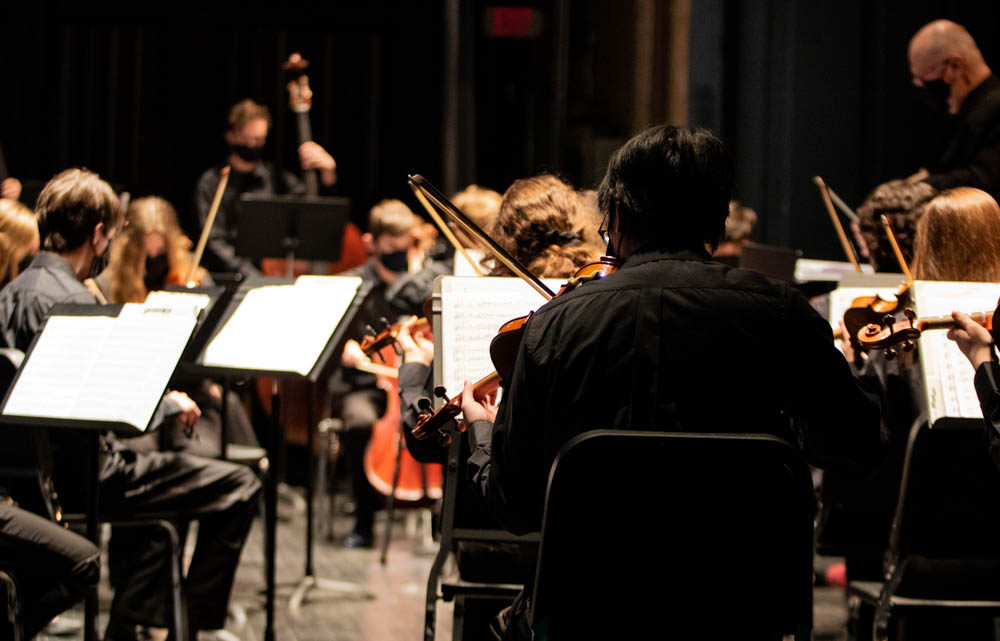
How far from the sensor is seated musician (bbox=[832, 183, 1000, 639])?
2.51m

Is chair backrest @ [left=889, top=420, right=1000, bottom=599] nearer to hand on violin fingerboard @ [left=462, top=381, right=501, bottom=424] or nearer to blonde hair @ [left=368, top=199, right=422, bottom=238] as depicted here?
hand on violin fingerboard @ [left=462, top=381, right=501, bottom=424]

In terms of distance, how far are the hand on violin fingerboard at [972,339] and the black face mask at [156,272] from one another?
3397mm

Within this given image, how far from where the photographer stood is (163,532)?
3.40 metres

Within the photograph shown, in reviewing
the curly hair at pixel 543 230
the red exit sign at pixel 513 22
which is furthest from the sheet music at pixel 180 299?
the red exit sign at pixel 513 22

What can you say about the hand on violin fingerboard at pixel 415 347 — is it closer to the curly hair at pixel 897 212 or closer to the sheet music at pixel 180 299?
the sheet music at pixel 180 299

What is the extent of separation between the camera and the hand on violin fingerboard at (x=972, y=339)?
224 cm

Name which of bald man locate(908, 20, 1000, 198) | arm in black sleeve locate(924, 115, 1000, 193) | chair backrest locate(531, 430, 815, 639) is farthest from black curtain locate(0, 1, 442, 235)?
chair backrest locate(531, 430, 815, 639)

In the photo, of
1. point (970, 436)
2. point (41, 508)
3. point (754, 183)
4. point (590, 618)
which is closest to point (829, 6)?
point (754, 183)

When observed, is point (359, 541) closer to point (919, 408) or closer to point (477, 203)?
point (477, 203)

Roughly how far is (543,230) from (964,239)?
0.90 m

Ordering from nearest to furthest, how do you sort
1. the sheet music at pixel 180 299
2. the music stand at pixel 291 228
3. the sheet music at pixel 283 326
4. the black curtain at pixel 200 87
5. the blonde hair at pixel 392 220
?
the sheet music at pixel 180 299 < the sheet music at pixel 283 326 < the music stand at pixel 291 228 < the blonde hair at pixel 392 220 < the black curtain at pixel 200 87

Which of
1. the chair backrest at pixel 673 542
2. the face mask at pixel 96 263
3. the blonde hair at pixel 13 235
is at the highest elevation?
the blonde hair at pixel 13 235

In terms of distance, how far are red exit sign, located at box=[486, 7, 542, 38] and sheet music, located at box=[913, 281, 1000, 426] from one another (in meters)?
5.32

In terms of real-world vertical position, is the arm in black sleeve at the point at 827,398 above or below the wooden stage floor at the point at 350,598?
above
